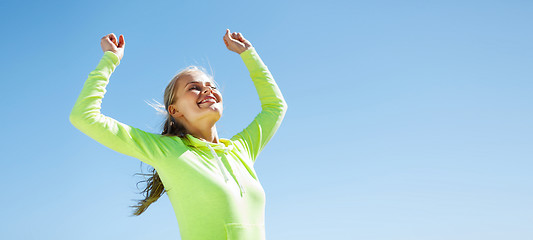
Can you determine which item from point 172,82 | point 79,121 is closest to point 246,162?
point 172,82

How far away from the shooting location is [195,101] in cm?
385

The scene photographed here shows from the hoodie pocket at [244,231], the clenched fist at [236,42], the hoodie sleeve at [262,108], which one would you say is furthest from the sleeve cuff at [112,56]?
the hoodie pocket at [244,231]

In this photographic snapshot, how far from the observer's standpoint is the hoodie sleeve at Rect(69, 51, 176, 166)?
327cm

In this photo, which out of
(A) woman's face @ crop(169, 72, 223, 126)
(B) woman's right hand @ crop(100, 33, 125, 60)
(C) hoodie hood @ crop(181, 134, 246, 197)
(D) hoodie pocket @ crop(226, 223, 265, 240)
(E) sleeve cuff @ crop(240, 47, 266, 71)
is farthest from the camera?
(E) sleeve cuff @ crop(240, 47, 266, 71)

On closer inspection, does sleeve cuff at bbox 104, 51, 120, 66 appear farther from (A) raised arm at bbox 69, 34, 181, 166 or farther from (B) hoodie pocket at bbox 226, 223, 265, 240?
(B) hoodie pocket at bbox 226, 223, 265, 240

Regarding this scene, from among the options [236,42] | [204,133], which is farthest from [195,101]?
[236,42]

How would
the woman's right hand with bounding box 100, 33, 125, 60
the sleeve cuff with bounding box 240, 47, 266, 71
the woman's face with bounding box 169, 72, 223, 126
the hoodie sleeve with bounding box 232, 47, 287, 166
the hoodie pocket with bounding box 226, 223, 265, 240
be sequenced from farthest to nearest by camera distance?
1. the sleeve cuff with bounding box 240, 47, 266, 71
2. the hoodie sleeve with bounding box 232, 47, 287, 166
3. the woman's face with bounding box 169, 72, 223, 126
4. the woman's right hand with bounding box 100, 33, 125, 60
5. the hoodie pocket with bounding box 226, 223, 265, 240

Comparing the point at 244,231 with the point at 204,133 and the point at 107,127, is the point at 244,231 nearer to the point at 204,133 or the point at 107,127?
the point at 204,133

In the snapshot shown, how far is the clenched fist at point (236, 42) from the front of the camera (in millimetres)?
4642

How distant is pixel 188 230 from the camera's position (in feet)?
10.8

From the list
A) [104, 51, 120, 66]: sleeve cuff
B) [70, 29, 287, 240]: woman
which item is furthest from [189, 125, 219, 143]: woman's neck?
[104, 51, 120, 66]: sleeve cuff

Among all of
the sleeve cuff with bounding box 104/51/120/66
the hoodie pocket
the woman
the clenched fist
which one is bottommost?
the hoodie pocket

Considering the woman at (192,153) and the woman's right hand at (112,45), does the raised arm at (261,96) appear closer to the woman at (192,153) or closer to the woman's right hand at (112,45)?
the woman at (192,153)

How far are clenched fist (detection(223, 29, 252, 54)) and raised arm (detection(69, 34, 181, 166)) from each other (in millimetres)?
1331
